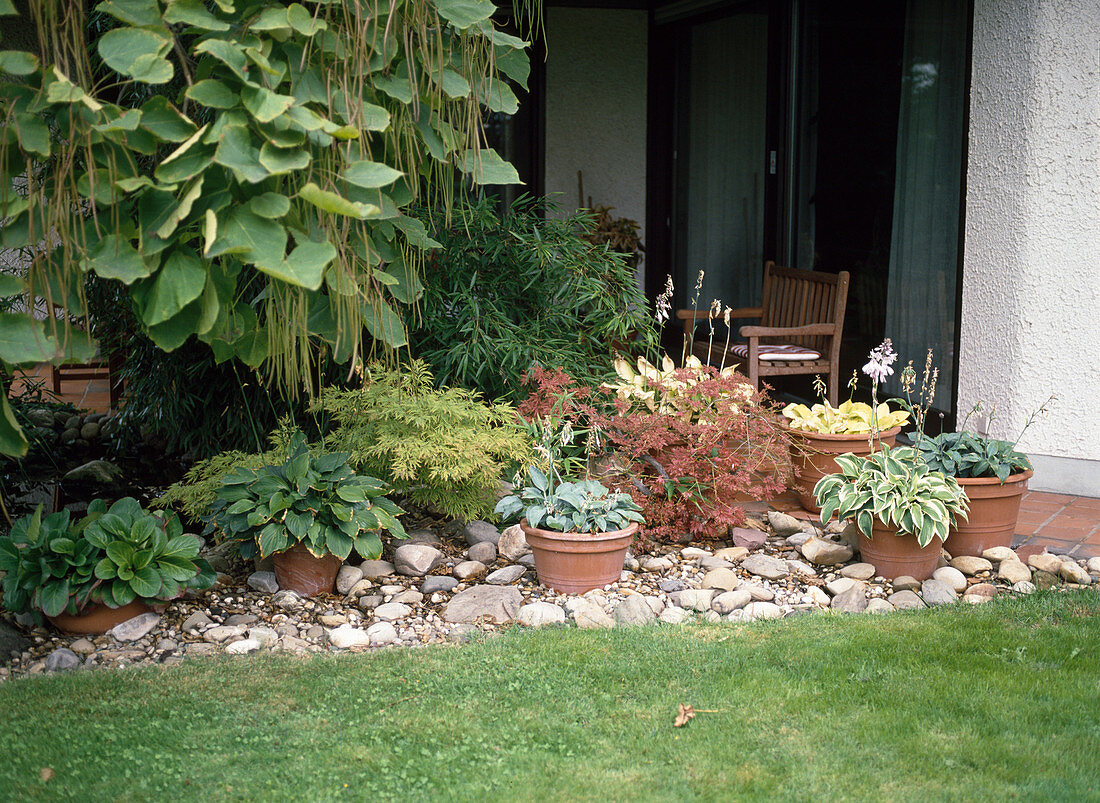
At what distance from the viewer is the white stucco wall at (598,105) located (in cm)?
743

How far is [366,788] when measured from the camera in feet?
Answer: 6.64

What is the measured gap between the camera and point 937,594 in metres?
3.16

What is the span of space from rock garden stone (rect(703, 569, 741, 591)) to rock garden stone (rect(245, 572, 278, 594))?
141cm

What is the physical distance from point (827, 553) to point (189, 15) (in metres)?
2.74

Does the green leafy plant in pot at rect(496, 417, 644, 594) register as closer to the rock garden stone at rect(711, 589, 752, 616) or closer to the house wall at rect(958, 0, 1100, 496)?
the rock garden stone at rect(711, 589, 752, 616)

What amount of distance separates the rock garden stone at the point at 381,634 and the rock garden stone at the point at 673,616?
2.60ft

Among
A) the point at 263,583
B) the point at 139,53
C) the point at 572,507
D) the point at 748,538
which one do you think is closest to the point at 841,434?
the point at 748,538

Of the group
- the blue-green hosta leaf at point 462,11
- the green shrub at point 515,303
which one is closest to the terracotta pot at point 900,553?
the green shrub at point 515,303

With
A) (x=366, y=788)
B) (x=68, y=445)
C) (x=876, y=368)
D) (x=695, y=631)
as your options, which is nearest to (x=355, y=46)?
(x=366, y=788)

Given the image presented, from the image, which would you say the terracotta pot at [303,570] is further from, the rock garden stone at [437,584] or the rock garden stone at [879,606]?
the rock garden stone at [879,606]

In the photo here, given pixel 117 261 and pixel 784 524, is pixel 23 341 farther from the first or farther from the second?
pixel 784 524

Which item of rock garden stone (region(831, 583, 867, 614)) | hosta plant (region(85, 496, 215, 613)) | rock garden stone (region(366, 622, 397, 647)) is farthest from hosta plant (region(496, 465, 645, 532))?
hosta plant (region(85, 496, 215, 613))

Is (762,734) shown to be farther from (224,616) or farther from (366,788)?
(224,616)

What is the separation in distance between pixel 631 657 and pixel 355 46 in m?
1.69
